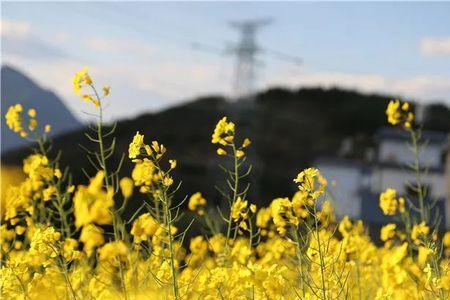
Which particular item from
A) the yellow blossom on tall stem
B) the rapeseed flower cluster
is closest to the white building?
the yellow blossom on tall stem

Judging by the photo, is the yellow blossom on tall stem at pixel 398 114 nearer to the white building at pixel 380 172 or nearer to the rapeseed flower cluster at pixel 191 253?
the rapeseed flower cluster at pixel 191 253

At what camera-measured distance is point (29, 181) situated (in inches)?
169

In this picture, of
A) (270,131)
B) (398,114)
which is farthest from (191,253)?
(270,131)

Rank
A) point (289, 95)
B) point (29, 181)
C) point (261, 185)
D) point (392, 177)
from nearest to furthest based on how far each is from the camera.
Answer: point (29, 181) → point (392, 177) → point (261, 185) → point (289, 95)

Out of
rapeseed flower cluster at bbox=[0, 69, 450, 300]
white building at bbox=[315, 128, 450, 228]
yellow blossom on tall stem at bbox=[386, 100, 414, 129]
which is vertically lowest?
white building at bbox=[315, 128, 450, 228]

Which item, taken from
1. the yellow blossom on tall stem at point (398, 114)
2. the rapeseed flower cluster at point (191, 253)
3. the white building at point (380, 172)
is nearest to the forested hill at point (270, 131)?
the white building at point (380, 172)

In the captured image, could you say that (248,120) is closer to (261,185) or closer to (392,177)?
(261,185)

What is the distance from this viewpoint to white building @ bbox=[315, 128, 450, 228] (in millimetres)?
27391

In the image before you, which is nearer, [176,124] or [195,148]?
[195,148]

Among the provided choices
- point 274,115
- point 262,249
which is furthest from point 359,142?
point 262,249

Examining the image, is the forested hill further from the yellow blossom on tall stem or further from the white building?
the yellow blossom on tall stem

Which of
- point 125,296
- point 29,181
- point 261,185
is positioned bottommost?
point 261,185

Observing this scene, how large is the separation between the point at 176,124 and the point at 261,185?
9.70 metres

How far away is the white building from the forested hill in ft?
8.70
